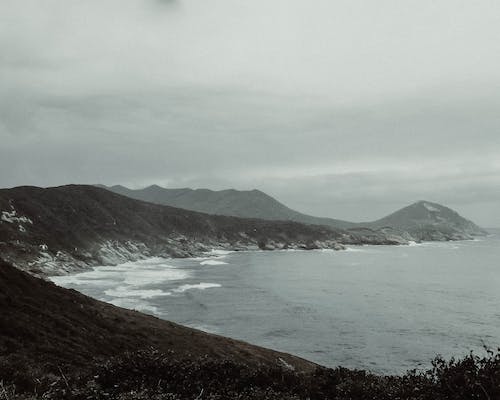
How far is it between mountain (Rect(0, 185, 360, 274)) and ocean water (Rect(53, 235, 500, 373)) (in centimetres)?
1088

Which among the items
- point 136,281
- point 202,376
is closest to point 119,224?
point 136,281

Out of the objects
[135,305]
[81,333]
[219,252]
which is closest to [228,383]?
[81,333]

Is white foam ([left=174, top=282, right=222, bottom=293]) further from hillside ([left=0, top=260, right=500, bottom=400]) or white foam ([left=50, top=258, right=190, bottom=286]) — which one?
hillside ([left=0, top=260, right=500, bottom=400])

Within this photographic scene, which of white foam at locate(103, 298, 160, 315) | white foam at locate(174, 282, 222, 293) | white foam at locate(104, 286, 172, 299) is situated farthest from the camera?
white foam at locate(174, 282, 222, 293)

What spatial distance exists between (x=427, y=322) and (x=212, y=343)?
3549cm

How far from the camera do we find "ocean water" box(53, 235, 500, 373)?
47875 mm

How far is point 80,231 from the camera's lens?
136 m

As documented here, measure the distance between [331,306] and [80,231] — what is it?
9520 cm

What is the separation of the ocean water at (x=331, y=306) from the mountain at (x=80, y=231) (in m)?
10.9

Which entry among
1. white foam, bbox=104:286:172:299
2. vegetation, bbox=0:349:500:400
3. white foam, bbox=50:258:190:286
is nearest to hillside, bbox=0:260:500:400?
vegetation, bbox=0:349:500:400

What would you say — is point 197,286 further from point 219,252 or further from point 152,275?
point 219,252

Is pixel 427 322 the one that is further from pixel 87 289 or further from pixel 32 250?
pixel 32 250

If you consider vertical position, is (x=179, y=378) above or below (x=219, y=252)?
above

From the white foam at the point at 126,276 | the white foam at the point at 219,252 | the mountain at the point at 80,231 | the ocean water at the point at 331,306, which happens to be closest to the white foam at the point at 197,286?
the ocean water at the point at 331,306
